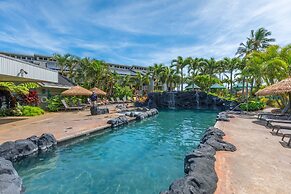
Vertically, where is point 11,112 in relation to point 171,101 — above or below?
below

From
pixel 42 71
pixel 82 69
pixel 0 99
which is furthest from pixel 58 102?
pixel 82 69

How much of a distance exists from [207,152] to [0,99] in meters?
17.8

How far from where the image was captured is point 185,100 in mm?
34438

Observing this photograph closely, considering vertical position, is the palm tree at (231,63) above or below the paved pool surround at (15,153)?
above

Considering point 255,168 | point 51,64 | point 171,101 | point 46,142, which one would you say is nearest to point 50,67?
point 51,64

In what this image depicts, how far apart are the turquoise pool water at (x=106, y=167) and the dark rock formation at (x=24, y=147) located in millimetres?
289

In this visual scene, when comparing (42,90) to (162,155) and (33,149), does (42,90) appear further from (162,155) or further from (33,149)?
(162,155)

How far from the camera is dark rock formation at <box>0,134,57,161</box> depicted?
6.72 meters

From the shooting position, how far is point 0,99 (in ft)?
56.1

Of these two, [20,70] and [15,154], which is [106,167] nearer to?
[15,154]

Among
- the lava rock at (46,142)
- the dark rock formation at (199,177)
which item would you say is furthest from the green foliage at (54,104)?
the dark rock formation at (199,177)

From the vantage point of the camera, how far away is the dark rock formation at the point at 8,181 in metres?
4.23

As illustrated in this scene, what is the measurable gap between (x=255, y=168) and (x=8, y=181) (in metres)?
5.63

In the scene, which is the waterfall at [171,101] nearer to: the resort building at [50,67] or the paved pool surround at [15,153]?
the resort building at [50,67]
